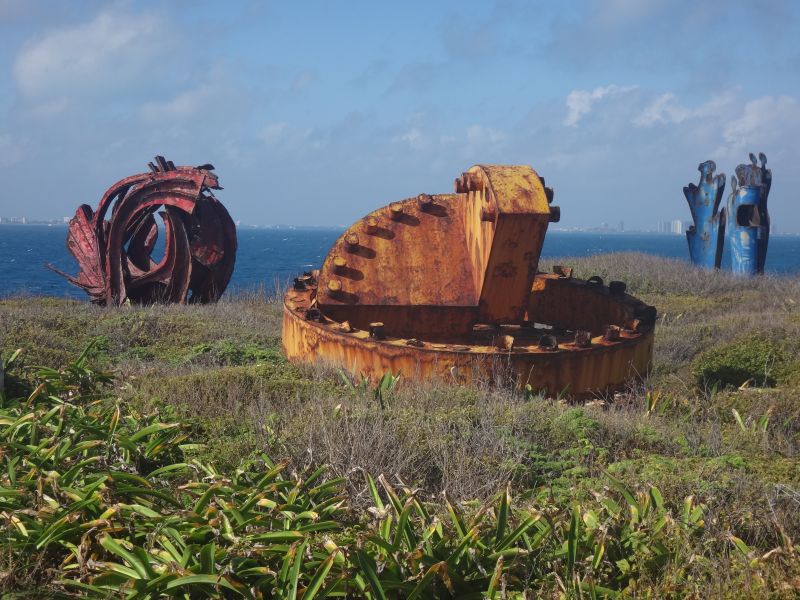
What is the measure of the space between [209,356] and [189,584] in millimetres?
4794

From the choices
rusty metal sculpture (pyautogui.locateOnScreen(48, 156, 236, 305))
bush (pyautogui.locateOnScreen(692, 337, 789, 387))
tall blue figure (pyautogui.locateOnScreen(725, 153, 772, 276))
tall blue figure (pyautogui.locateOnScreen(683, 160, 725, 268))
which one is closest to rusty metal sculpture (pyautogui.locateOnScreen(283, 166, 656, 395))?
bush (pyautogui.locateOnScreen(692, 337, 789, 387))

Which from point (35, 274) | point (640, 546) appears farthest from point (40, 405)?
point (35, 274)

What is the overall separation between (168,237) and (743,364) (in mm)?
8773

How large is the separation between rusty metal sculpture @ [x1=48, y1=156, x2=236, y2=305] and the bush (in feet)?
25.3

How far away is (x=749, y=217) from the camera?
21.0m

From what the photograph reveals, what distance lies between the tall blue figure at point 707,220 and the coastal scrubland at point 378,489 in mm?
16602

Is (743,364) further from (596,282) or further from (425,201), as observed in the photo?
(425,201)

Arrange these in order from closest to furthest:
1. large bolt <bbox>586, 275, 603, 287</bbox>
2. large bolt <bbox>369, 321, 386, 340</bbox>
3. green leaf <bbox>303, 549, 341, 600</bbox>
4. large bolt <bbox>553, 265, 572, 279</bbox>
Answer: green leaf <bbox>303, 549, 341, 600</bbox>
large bolt <bbox>369, 321, 386, 340</bbox>
large bolt <bbox>586, 275, 603, 287</bbox>
large bolt <bbox>553, 265, 572, 279</bbox>

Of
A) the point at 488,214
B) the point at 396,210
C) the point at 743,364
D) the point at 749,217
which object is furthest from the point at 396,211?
the point at 749,217

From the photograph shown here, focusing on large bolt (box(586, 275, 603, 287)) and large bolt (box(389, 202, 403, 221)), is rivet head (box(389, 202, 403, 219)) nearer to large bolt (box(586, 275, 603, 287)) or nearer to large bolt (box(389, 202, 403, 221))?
large bolt (box(389, 202, 403, 221))

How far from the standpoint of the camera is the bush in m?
7.44

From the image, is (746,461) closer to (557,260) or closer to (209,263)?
(209,263)

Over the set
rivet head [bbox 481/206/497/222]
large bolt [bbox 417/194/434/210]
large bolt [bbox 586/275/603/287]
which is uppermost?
large bolt [bbox 417/194/434/210]

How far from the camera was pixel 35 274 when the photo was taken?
1781 inches
